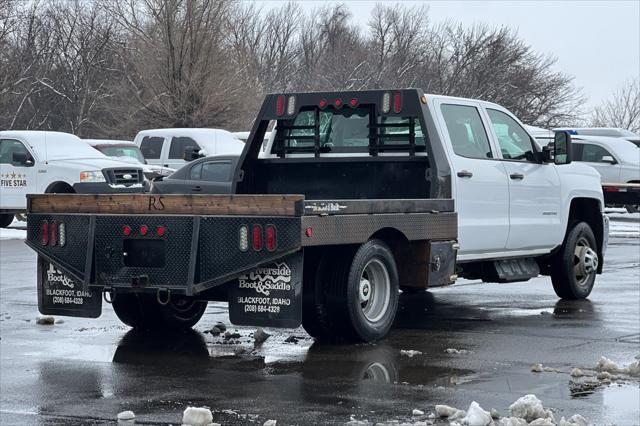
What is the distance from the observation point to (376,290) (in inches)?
412

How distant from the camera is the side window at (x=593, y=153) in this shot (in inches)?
Answer: 1269

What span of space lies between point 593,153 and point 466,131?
21.3 metres

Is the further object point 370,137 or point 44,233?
point 370,137

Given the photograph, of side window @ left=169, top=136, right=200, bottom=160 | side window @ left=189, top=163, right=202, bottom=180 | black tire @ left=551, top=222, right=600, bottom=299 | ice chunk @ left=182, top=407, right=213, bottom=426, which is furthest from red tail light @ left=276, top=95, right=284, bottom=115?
side window @ left=169, top=136, right=200, bottom=160

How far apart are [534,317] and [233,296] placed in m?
3.66

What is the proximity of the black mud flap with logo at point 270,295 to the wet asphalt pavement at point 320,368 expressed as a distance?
0.31 meters

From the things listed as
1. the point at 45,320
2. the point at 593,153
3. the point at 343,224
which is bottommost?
the point at 45,320

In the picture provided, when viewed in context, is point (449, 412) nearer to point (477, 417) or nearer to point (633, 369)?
point (477, 417)

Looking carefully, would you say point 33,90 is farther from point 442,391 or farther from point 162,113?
point 442,391

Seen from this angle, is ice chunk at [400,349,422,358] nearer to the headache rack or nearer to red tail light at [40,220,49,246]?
the headache rack

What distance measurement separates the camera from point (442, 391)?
8.07 metres

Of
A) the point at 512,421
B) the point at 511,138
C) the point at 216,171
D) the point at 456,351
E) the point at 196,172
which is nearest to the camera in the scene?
the point at 512,421

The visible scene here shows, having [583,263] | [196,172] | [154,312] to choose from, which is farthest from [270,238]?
[196,172]

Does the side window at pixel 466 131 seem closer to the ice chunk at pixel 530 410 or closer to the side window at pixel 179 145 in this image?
the ice chunk at pixel 530 410
